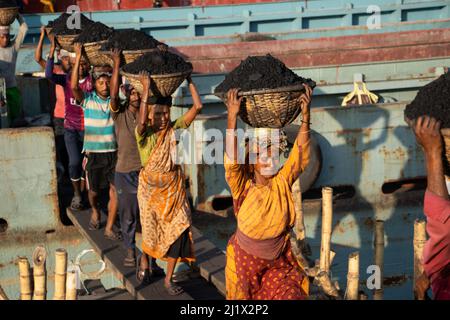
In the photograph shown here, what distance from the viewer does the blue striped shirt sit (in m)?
7.80

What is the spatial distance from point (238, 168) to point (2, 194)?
4009 millimetres

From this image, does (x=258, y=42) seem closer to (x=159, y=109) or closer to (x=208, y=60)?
(x=208, y=60)

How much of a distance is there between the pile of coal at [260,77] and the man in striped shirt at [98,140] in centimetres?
215

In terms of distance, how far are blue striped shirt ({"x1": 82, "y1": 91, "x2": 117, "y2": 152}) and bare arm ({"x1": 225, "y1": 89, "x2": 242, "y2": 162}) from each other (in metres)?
2.44

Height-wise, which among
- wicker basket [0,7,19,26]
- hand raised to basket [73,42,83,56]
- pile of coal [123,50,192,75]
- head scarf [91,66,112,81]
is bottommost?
head scarf [91,66,112,81]

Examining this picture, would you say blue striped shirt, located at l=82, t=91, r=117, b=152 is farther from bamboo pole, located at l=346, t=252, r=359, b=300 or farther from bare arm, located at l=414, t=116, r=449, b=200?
bare arm, located at l=414, t=116, r=449, b=200

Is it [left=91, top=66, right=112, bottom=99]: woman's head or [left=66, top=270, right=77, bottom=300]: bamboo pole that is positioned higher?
[left=91, top=66, right=112, bottom=99]: woman's head

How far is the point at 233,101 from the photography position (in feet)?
18.1

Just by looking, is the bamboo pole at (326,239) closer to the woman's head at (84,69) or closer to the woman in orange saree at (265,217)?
the woman in orange saree at (265,217)

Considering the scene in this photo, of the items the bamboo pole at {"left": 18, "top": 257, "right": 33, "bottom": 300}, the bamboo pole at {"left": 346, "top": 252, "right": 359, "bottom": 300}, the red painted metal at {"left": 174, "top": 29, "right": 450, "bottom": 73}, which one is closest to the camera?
the bamboo pole at {"left": 18, "top": 257, "right": 33, "bottom": 300}

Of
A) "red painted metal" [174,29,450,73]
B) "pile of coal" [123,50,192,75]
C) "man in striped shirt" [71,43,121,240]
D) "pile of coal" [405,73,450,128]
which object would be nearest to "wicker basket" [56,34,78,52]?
"man in striped shirt" [71,43,121,240]

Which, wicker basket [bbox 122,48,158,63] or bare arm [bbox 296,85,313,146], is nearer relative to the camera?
bare arm [bbox 296,85,313,146]

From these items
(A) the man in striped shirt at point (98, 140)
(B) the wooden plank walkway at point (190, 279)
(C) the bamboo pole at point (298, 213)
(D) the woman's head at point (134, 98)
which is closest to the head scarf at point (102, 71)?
(A) the man in striped shirt at point (98, 140)
